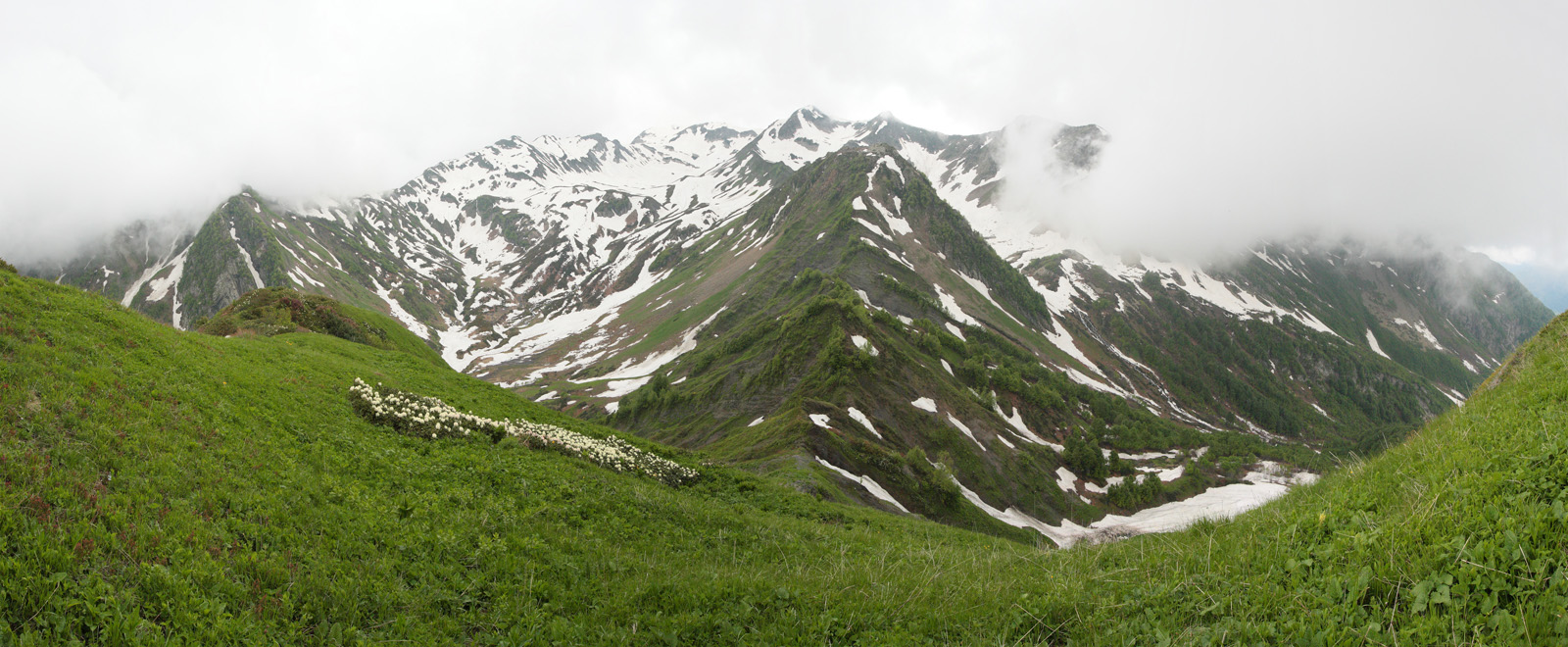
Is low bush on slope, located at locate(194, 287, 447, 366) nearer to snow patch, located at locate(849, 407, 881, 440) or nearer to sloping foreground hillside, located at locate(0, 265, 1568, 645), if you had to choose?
sloping foreground hillside, located at locate(0, 265, 1568, 645)

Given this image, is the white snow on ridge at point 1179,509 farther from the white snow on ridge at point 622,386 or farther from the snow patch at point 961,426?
the white snow on ridge at point 622,386

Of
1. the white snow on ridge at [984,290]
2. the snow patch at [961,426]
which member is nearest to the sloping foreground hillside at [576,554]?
the snow patch at [961,426]

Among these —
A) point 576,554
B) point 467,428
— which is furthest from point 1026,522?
point 576,554

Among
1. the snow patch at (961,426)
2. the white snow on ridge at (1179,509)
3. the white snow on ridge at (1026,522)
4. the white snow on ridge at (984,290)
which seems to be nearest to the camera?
the white snow on ridge at (1026,522)

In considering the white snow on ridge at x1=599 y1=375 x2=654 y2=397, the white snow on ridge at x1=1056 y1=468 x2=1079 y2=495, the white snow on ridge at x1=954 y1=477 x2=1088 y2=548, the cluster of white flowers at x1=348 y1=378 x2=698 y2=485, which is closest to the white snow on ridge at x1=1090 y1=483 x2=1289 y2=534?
the white snow on ridge at x1=954 y1=477 x2=1088 y2=548

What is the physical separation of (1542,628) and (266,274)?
260 m

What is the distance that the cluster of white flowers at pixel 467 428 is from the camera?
62.5 ft

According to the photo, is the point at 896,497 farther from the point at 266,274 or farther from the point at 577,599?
the point at 266,274

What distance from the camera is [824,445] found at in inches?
1825

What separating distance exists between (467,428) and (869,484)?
103ft

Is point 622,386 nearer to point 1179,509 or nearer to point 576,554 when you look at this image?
point 1179,509

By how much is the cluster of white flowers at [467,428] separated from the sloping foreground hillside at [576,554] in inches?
139

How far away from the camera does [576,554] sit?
11.7 meters

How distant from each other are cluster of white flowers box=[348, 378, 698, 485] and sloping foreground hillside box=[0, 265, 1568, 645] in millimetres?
3539
